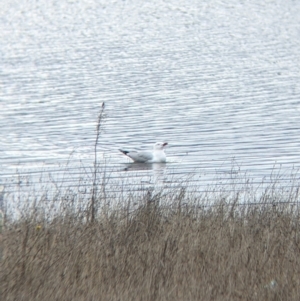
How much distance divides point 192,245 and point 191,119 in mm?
13022

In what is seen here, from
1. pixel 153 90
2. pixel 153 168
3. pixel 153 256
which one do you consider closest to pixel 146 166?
pixel 153 168

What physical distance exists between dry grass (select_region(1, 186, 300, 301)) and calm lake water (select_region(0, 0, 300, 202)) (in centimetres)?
336

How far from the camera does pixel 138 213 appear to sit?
Result: 9.94 metres

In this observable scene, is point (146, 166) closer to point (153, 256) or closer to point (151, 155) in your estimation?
point (151, 155)

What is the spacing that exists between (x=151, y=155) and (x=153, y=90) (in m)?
9.78

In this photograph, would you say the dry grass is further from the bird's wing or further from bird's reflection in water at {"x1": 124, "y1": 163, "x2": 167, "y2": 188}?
the bird's wing

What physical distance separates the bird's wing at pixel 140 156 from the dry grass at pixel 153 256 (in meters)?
6.98

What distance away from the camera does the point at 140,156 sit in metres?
17.4

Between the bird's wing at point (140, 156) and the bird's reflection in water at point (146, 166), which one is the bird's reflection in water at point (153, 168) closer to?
the bird's reflection in water at point (146, 166)

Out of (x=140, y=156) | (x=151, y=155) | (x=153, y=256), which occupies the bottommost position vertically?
(x=153, y=256)

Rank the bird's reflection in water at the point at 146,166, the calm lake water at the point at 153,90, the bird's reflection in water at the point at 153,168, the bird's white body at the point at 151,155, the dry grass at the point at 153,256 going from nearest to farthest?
1. the dry grass at the point at 153,256
2. the bird's reflection in water at the point at 153,168
3. the bird's reflection in water at the point at 146,166
4. the bird's white body at the point at 151,155
5. the calm lake water at the point at 153,90

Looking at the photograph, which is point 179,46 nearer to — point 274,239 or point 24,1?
point 24,1

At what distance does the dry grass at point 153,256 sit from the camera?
24.1ft

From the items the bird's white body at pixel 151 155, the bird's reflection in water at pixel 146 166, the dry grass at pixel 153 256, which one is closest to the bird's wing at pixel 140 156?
the bird's white body at pixel 151 155
